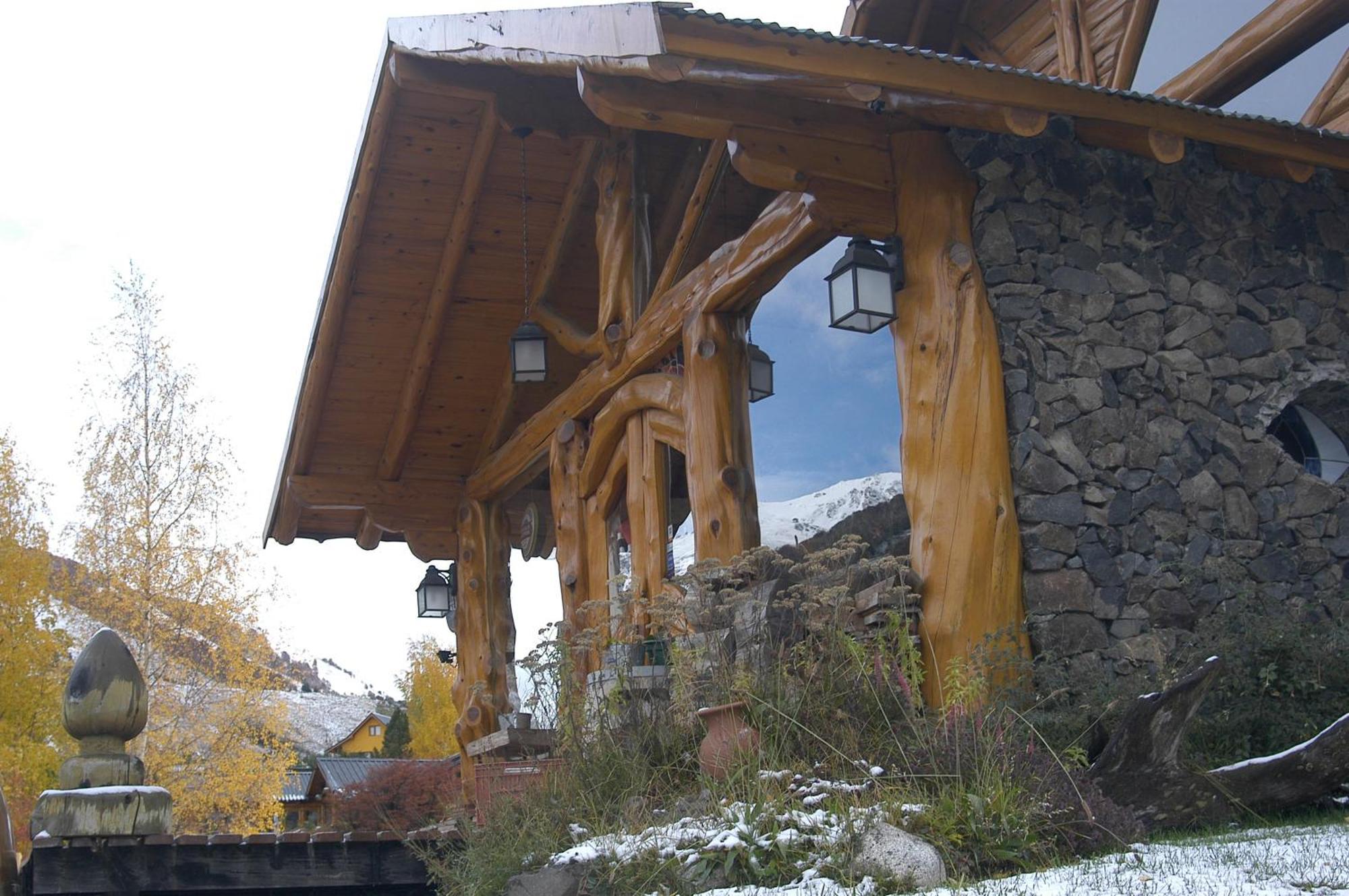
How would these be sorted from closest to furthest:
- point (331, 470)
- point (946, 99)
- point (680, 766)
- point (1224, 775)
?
point (1224, 775) < point (680, 766) < point (946, 99) < point (331, 470)

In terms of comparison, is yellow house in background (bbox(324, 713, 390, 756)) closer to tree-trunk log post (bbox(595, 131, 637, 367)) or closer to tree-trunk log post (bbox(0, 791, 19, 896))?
tree-trunk log post (bbox(595, 131, 637, 367))

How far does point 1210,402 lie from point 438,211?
18.0 ft

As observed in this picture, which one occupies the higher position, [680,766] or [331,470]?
[331,470]

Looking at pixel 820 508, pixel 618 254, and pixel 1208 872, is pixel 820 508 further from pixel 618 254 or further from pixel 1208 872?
pixel 1208 872

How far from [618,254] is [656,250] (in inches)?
23.0

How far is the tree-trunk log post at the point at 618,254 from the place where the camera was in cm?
927

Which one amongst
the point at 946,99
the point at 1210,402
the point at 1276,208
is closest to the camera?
the point at 946,99

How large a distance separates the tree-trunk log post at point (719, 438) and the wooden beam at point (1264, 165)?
112 inches

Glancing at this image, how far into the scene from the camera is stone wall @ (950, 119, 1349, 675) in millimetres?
6496

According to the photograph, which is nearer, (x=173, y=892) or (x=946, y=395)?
(x=946, y=395)

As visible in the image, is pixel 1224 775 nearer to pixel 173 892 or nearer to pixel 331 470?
pixel 173 892

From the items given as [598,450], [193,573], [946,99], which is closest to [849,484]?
[598,450]

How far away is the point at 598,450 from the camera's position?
31.6 feet

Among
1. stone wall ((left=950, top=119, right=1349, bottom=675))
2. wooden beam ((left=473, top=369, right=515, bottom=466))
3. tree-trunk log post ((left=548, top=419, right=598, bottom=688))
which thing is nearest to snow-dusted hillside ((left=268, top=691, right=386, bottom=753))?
wooden beam ((left=473, top=369, right=515, bottom=466))
